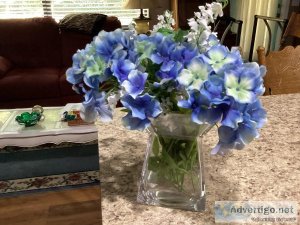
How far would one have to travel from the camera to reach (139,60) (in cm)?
52

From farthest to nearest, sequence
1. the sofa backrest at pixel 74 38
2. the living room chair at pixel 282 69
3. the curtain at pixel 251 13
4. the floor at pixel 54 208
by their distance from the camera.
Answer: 1. the curtain at pixel 251 13
2. the sofa backrest at pixel 74 38
3. the floor at pixel 54 208
4. the living room chair at pixel 282 69

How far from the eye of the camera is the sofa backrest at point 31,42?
3.38 metres

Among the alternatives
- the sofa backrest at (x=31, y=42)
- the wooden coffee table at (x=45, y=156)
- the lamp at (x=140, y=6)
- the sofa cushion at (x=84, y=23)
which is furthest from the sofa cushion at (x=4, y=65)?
the lamp at (x=140, y=6)

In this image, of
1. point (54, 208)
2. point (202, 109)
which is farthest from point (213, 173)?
point (54, 208)

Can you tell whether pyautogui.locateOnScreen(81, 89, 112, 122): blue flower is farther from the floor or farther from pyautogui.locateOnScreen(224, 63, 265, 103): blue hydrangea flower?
the floor

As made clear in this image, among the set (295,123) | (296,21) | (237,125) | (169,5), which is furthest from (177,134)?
(169,5)

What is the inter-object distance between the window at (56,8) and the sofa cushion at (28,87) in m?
1.22

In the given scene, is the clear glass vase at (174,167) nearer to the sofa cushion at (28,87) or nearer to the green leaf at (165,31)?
the green leaf at (165,31)

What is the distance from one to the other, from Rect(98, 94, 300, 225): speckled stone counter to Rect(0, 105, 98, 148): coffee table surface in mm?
1195

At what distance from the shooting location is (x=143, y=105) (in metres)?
0.51

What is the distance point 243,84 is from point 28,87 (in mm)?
2754

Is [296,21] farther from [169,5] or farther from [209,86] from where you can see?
[169,5]

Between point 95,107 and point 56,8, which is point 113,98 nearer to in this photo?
point 95,107

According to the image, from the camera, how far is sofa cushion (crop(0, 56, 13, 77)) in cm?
304
